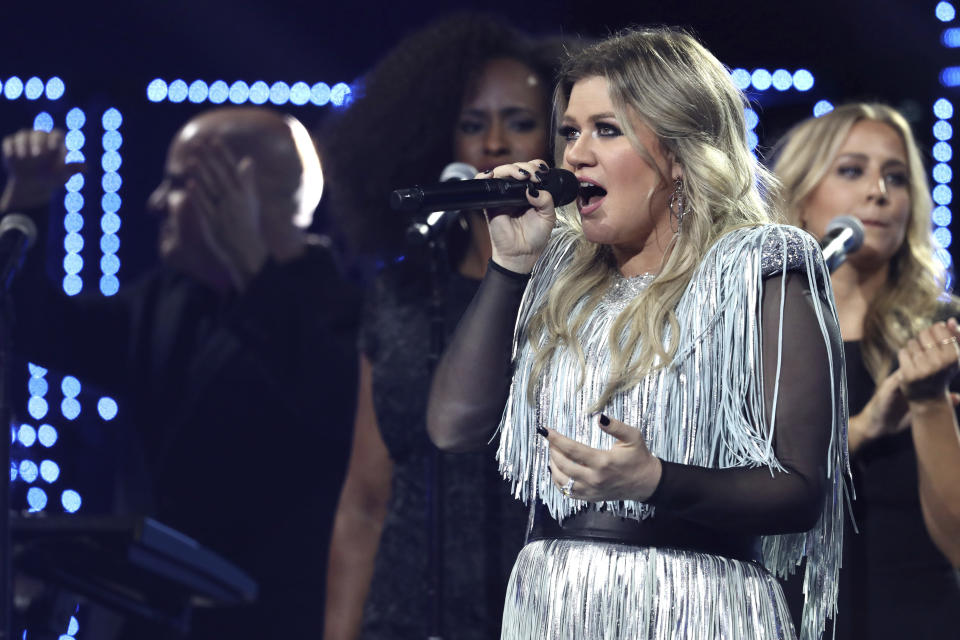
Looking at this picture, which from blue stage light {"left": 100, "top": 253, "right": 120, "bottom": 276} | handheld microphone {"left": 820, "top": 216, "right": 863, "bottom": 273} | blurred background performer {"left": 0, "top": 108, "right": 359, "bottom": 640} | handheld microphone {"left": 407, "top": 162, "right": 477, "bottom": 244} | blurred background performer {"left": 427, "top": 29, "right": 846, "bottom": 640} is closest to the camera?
blurred background performer {"left": 427, "top": 29, "right": 846, "bottom": 640}

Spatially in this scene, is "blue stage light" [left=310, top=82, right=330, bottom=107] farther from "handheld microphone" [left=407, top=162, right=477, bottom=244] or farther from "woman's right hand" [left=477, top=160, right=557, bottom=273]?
"woman's right hand" [left=477, top=160, right=557, bottom=273]

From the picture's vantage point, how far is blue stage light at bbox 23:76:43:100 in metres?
3.28

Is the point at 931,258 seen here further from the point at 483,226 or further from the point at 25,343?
the point at 25,343

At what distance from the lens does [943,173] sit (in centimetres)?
330

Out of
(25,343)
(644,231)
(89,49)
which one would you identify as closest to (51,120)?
(89,49)

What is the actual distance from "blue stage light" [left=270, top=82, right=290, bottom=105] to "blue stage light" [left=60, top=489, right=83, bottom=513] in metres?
1.19

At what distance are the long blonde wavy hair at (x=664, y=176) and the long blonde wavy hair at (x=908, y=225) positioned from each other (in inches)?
38.5

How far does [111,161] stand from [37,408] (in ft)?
2.27


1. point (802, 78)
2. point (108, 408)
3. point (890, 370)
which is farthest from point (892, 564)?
point (108, 408)

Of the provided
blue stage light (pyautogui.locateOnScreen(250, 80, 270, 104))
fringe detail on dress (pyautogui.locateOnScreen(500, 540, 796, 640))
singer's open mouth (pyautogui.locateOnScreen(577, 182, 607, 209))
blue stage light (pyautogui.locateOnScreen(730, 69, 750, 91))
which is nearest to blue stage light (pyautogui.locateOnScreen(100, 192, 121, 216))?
blue stage light (pyautogui.locateOnScreen(250, 80, 270, 104))

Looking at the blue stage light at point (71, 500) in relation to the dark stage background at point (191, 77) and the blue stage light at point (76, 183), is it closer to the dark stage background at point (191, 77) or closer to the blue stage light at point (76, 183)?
the dark stage background at point (191, 77)

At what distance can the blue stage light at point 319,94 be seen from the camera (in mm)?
3400

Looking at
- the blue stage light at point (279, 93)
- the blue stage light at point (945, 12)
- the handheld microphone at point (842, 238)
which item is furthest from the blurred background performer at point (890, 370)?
the blue stage light at point (279, 93)

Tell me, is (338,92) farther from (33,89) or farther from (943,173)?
(943,173)
